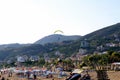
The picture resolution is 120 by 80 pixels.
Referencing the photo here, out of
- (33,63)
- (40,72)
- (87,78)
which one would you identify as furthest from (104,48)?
(87,78)

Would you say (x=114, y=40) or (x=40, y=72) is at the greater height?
(x=114, y=40)

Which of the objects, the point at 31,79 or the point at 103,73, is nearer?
the point at 103,73

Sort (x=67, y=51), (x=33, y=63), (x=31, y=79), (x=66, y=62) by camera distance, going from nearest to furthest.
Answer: (x=31, y=79) → (x=66, y=62) → (x=33, y=63) → (x=67, y=51)

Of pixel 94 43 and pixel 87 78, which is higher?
pixel 94 43

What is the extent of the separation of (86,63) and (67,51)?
110147 mm

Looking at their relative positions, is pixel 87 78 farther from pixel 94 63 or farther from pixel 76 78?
→ pixel 94 63

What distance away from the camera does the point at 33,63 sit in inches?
4518

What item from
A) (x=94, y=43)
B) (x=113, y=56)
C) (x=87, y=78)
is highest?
(x=94, y=43)

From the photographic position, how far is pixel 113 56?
7644 cm

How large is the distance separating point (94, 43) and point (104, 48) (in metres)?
25.1

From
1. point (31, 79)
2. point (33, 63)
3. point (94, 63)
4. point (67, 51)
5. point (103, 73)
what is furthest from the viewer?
point (67, 51)

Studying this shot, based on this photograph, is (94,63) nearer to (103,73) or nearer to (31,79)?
(31,79)

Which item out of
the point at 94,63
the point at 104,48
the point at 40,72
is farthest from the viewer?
the point at 104,48

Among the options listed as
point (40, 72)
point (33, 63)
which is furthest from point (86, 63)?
point (33, 63)
